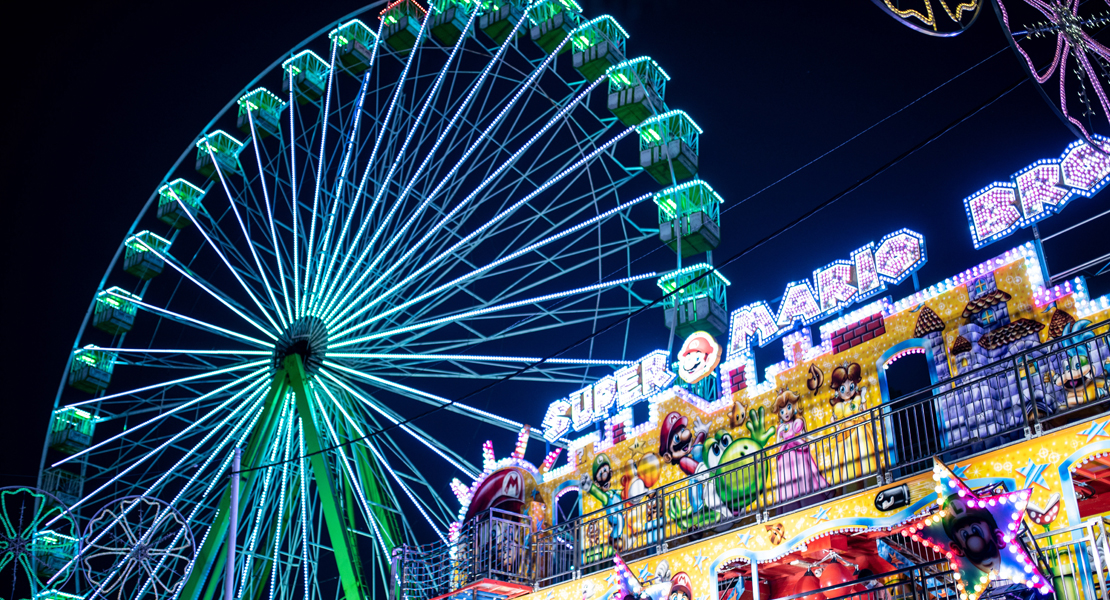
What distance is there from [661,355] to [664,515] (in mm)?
3462

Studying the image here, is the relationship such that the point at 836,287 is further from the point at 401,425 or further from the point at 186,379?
the point at 186,379

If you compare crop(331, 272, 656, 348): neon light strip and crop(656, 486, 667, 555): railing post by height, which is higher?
crop(331, 272, 656, 348): neon light strip

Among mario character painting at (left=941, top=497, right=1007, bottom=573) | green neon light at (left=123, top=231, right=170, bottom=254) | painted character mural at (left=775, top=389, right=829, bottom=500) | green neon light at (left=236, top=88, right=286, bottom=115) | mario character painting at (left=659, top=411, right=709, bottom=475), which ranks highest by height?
green neon light at (left=236, top=88, right=286, bottom=115)

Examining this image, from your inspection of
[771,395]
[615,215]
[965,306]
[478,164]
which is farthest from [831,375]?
[478,164]

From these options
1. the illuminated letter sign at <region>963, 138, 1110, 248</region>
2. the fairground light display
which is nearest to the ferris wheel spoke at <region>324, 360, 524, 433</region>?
the fairground light display

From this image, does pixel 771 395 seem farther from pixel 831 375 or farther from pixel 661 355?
pixel 661 355

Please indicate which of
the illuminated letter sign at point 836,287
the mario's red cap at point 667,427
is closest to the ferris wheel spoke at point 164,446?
the mario's red cap at point 667,427

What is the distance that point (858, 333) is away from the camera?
14602 millimetres

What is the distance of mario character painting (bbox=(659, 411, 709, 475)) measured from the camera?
16.3m

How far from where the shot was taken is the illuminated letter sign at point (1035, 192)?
1292 centimetres

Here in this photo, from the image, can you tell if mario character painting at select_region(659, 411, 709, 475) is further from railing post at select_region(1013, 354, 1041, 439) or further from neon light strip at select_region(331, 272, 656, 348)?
railing post at select_region(1013, 354, 1041, 439)

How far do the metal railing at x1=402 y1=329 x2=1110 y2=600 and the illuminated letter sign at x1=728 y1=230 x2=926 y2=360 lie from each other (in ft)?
5.63

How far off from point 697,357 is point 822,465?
3490 millimetres

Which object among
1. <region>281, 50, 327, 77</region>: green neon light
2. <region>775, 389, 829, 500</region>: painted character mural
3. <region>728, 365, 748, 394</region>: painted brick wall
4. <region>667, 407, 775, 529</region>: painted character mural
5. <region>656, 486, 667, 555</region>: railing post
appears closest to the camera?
<region>775, 389, 829, 500</region>: painted character mural
